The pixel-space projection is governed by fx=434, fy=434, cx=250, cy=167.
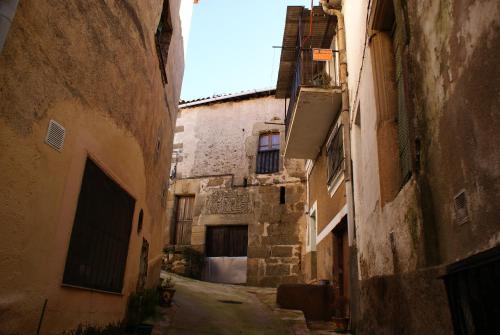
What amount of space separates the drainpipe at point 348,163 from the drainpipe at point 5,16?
5507 mm

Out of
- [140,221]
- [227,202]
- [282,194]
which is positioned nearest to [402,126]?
[140,221]

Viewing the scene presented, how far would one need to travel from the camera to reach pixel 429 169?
10.8ft

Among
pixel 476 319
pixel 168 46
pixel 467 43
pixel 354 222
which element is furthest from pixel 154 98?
pixel 476 319

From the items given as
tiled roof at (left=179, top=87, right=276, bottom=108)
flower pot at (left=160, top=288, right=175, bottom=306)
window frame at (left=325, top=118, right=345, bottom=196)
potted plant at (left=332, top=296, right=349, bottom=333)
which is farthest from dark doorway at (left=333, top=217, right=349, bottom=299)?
tiled roof at (left=179, top=87, right=276, bottom=108)

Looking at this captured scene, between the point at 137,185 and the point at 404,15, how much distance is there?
3.95m

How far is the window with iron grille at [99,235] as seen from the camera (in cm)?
398

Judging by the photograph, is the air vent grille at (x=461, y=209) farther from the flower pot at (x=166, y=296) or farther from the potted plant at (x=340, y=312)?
the flower pot at (x=166, y=296)

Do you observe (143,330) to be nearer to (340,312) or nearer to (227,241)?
(340,312)

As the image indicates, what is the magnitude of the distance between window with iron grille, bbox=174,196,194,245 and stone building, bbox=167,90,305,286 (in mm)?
37

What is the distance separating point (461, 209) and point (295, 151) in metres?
8.03

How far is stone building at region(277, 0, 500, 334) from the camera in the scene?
2227mm

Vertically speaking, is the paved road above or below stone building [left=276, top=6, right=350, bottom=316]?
below

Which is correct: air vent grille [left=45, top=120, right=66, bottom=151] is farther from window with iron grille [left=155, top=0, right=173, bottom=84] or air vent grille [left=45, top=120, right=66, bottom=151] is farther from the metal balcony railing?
the metal balcony railing

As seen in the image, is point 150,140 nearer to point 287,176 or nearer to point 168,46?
point 168,46
